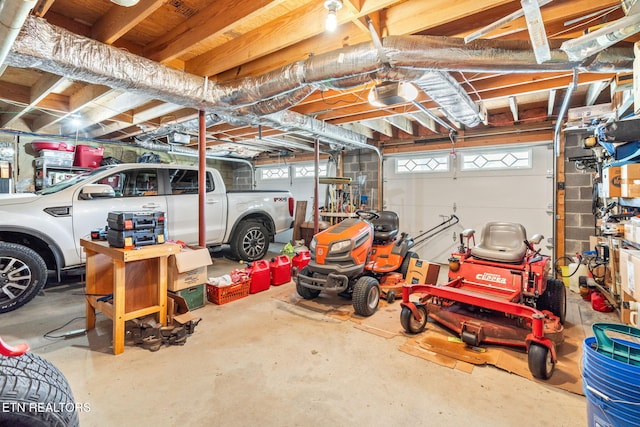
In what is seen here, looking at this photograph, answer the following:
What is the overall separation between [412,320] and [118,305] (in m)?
2.42

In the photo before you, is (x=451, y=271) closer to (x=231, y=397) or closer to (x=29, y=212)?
(x=231, y=397)

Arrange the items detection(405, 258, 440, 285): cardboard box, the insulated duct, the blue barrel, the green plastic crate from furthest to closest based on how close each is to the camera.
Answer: detection(405, 258, 440, 285): cardboard box
the green plastic crate
the insulated duct
the blue barrel

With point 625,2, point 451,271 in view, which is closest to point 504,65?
point 625,2

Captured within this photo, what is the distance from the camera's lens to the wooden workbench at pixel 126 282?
7.81ft

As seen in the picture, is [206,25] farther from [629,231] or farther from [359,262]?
[629,231]

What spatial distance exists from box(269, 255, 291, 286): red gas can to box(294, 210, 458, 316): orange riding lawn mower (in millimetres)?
686

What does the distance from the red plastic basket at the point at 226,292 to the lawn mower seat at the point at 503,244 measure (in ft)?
8.72

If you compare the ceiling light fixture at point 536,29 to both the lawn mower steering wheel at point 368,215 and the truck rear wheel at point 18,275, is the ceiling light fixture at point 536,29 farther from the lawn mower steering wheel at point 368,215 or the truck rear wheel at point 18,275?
the truck rear wheel at point 18,275

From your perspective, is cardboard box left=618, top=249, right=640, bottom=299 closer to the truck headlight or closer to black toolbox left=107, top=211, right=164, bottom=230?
the truck headlight

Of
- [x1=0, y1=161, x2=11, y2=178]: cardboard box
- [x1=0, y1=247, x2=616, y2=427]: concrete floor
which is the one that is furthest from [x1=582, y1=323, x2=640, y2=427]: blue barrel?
[x1=0, y1=161, x2=11, y2=178]: cardboard box

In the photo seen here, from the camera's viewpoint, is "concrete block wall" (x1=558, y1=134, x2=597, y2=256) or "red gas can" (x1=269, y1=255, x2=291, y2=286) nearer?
"red gas can" (x1=269, y1=255, x2=291, y2=286)

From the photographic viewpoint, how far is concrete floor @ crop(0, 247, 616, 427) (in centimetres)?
177

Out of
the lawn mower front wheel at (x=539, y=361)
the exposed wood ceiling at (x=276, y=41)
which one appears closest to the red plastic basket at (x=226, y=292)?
the exposed wood ceiling at (x=276, y=41)

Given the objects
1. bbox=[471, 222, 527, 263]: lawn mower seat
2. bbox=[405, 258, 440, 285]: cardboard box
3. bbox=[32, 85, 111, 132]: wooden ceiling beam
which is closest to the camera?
bbox=[471, 222, 527, 263]: lawn mower seat
